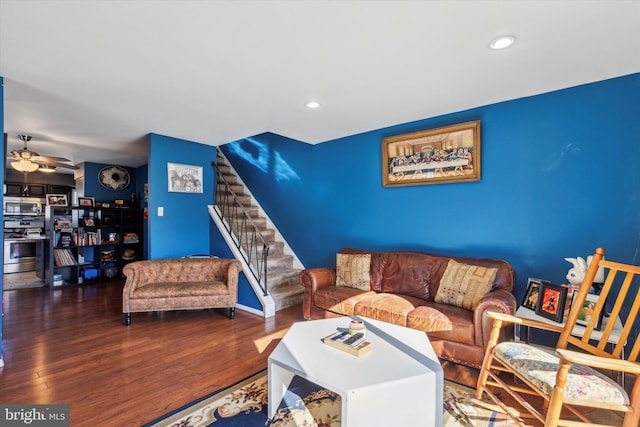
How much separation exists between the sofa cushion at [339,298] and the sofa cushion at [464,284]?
735 mm

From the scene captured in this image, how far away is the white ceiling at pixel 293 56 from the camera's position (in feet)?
5.35

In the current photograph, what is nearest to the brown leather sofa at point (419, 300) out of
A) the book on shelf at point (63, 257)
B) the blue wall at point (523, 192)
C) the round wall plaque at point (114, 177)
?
the blue wall at point (523, 192)

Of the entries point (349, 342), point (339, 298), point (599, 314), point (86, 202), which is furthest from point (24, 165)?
point (599, 314)

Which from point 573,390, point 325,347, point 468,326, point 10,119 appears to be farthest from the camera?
point 10,119

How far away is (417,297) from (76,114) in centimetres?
418

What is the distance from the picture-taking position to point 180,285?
11.8ft

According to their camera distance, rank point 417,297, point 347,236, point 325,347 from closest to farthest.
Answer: point 325,347
point 417,297
point 347,236

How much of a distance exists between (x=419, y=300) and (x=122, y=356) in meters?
2.77

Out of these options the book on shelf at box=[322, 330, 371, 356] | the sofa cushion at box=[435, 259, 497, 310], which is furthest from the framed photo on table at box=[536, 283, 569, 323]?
the book on shelf at box=[322, 330, 371, 356]

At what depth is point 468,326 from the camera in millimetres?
2334

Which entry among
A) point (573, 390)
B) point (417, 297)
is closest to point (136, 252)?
point (417, 297)

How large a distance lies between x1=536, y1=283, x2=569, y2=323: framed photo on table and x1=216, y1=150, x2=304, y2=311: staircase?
2.81 meters

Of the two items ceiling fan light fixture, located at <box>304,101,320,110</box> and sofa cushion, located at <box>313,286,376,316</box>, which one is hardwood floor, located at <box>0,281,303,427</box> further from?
ceiling fan light fixture, located at <box>304,101,320,110</box>

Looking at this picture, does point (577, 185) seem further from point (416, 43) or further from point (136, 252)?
point (136, 252)
